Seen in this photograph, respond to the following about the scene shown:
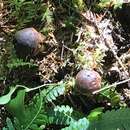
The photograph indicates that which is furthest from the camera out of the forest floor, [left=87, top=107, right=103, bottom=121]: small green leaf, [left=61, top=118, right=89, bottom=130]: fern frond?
the forest floor

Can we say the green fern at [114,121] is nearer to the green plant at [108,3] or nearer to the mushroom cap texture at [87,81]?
the mushroom cap texture at [87,81]

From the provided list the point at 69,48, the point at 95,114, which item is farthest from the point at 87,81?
the point at 69,48

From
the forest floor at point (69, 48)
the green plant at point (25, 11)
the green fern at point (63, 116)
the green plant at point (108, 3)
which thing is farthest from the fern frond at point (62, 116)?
the green plant at point (108, 3)

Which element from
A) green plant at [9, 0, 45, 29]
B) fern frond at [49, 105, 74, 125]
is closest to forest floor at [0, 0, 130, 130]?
green plant at [9, 0, 45, 29]

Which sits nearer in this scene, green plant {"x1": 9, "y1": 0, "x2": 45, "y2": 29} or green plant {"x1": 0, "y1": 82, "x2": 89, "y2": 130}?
green plant {"x1": 0, "y1": 82, "x2": 89, "y2": 130}

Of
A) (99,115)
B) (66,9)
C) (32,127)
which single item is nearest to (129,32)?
(66,9)

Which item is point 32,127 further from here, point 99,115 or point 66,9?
point 66,9

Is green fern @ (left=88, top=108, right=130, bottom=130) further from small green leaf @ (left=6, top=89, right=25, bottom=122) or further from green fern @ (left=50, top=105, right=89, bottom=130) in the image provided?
small green leaf @ (left=6, top=89, right=25, bottom=122)
